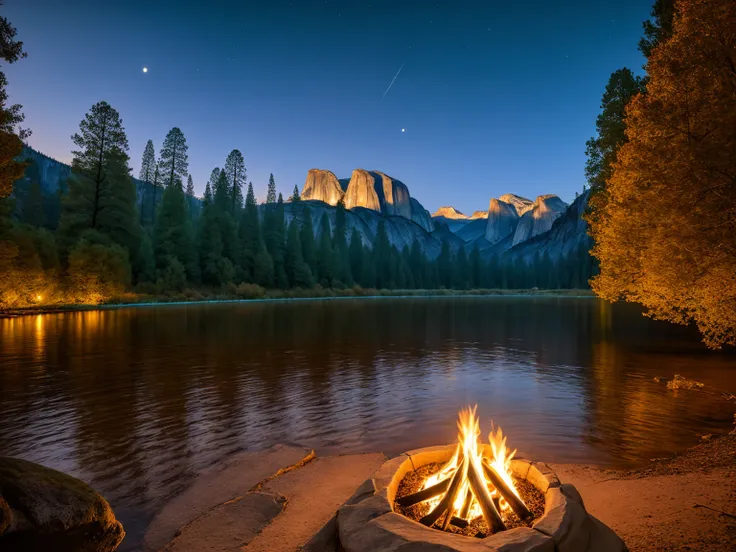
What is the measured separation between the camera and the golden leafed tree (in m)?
10.6

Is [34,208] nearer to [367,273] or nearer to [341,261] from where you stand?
[341,261]

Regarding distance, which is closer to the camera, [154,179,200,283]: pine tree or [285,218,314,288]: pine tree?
[154,179,200,283]: pine tree

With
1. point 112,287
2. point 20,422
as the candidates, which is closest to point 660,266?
point 20,422

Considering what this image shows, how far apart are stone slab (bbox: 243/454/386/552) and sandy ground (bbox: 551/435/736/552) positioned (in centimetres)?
351

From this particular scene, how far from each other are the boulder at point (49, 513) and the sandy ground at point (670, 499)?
20.6 ft

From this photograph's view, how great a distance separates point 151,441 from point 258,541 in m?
5.44

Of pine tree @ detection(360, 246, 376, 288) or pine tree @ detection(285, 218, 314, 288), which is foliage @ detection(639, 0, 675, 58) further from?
pine tree @ detection(360, 246, 376, 288)

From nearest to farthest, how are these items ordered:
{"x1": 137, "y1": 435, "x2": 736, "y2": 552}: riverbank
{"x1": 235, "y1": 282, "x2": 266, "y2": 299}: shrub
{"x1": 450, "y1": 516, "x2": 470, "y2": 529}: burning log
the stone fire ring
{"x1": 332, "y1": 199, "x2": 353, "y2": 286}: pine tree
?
the stone fire ring
{"x1": 450, "y1": 516, "x2": 470, "y2": 529}: burning log
{"x1": 137, "y1": 435, "x2": 736, "y2": 552}: riverbank
{"x1": 235, "y1": 282, "x2": 266, "y2": 299}: shrub
{"x1": 332, "y1": 199, "x2": 353, "y2": 286}: pine tree

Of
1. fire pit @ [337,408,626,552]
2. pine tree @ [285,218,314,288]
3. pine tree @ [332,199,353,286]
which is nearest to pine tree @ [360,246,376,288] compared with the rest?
pine tree @ [332,199,353,286]

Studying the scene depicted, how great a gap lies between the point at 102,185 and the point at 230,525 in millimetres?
60164

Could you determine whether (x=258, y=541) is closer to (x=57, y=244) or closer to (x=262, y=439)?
(x=262, y=439)

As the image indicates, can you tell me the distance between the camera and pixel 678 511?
5586 millimetres

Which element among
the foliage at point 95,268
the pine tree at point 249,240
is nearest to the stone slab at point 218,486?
the foliage at point 95,268

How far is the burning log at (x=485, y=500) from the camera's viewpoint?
4410mm
